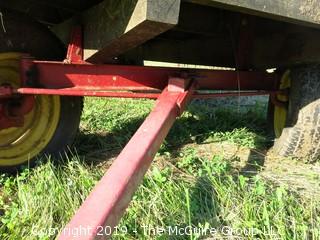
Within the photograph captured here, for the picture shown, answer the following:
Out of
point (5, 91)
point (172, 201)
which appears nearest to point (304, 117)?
point (172, 201)

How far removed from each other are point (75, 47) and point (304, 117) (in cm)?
169

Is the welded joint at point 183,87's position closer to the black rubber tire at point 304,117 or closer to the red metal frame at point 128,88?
the red metal frame at point 128,88

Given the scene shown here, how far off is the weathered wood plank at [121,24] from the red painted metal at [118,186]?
1.27 ft

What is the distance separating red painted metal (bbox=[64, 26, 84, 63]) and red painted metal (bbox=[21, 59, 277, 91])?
0.11 feet

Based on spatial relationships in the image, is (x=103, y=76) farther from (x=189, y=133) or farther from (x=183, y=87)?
(x=189, y=133)

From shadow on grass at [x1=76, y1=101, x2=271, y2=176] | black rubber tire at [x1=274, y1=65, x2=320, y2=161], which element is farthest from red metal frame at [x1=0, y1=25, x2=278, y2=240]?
shadow on grass at [x1=76, y1=101, x2=271, y2=176]

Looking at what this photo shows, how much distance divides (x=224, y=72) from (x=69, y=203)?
5.07ft

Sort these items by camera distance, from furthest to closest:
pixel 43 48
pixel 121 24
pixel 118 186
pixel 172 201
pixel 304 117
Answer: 1. pixel 304 117
2. pixel 43 48
3. pixel 172 201
4. pixel 121 24
5. pixel 118 186

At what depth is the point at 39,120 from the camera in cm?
295

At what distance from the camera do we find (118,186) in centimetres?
158

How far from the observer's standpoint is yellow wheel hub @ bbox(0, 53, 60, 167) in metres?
2.78

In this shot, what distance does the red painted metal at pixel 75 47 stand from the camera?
262 centimetres

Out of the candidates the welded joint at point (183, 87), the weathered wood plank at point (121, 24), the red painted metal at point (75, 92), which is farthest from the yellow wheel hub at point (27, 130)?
the welded joint at point (183, 87)

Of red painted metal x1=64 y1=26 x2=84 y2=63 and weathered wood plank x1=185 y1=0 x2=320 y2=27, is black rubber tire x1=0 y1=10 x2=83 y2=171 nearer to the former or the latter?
red painted metal x1=64 y1=26 x2=84 y2=63
